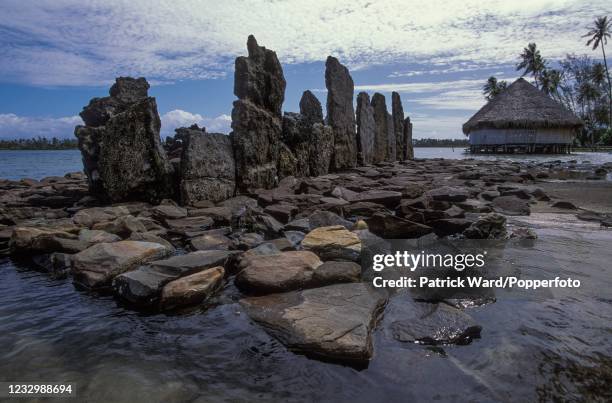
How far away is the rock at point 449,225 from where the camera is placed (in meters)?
4.43

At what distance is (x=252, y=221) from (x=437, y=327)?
2.99m

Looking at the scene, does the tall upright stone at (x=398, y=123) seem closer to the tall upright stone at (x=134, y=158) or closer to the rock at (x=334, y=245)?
the tall upright stone at (x=134, y=158)

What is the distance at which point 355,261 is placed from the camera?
353 cm

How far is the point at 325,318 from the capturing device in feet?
7.89

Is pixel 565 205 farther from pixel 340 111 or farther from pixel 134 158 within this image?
pixel 340 111

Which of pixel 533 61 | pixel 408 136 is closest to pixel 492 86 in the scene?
pixel 533 61

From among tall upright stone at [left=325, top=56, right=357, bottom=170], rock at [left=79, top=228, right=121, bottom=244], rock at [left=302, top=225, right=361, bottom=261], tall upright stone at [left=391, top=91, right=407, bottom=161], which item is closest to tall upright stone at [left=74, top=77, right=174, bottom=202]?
rock at [left=79, top=228, right=121, bottom=244]

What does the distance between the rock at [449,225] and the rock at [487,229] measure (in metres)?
0.09

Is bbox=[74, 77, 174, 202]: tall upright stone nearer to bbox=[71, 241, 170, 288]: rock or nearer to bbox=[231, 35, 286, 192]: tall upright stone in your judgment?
bbox=[231, 35, 286, 192]: tall upright stone

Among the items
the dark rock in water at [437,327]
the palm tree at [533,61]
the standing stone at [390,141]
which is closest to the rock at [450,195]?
the dark rock in water at [437,327]

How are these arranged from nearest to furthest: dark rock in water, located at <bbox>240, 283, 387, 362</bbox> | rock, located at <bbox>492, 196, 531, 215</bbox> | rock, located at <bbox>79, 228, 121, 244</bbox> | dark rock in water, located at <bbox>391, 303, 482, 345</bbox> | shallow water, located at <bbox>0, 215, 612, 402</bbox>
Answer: shallow water, located at <bbox>0, 215, 612, 402</bbox>
dark rock in water, located at <bbox>240, 283, 387, 362</bbox>
dark rock in water, located at <bbox>391, 303, 482, 345</bbox>
rock, located at <bbox>79, 228, 121, 244</bbox>
rock, located at <bbox>492, 196, 531, 215</bbox>

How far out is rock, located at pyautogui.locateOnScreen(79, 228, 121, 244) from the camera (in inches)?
160

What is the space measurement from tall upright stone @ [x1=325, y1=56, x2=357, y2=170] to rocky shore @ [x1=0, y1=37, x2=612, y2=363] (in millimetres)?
884

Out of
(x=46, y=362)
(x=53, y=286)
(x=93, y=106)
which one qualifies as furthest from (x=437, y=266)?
(x=93, y=106)
